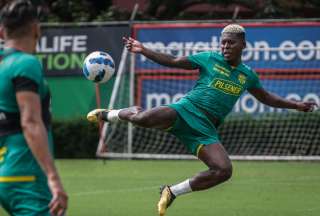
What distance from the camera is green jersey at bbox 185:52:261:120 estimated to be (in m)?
10.8

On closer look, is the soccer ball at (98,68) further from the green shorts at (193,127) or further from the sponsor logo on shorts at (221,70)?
the sponsor logo on shorts at (221,70)

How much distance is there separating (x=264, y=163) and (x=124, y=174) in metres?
3.71

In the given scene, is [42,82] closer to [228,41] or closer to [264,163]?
[228,41]

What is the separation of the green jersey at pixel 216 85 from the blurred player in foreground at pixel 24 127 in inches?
206

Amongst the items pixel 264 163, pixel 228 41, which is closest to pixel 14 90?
pixel 228 41

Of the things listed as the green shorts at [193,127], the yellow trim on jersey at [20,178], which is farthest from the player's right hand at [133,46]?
the yellow trim on jersey at [20,178]

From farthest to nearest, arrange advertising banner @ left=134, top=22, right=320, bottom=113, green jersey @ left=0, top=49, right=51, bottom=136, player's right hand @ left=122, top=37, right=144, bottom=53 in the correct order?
1. advertising banner @ left=134, top=22, right=320, bottom=113
2. player's right hand @ left=122, top=37, right=144, bottom=53
3. green jersey @ left=0, top=49, right=51, bottom=136

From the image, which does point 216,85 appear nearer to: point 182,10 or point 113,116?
point 113,116

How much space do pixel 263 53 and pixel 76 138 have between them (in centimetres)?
455

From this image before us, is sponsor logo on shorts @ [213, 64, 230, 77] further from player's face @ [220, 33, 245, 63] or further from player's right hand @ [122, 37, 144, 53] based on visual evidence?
player's right hand @ [122, 37, 144, 53]

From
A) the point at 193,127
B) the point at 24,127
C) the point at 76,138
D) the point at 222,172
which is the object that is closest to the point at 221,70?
the point at 193,127

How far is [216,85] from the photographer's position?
1080cm

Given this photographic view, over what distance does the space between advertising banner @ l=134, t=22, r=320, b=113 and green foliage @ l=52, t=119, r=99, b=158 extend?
1.29 meters

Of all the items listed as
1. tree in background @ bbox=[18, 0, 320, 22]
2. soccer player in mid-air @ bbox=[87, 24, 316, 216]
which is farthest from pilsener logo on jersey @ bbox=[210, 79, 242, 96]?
tree in background @ bbox=[18, 0, 320, 22]
